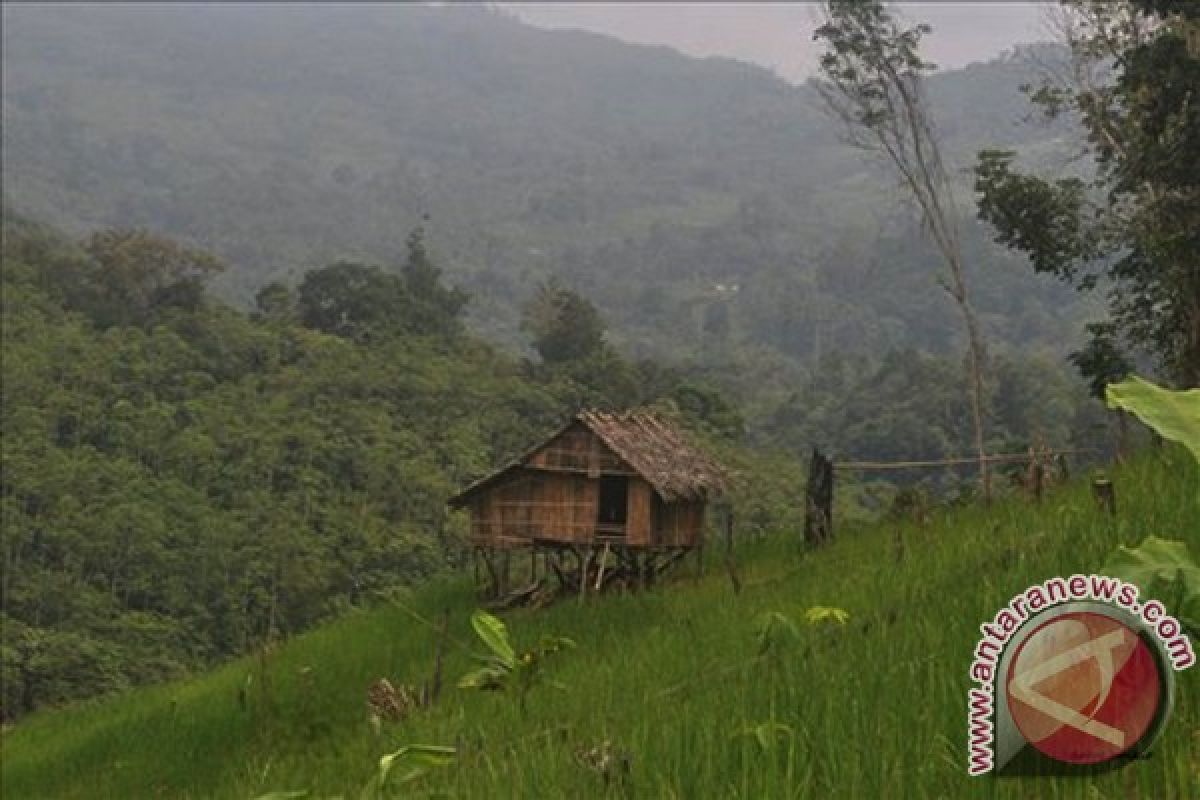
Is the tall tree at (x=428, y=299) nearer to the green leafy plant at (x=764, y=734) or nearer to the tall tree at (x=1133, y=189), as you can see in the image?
the tall tree at (x=1133, y=189)

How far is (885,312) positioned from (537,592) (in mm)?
118539

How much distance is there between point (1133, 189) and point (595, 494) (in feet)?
38.0

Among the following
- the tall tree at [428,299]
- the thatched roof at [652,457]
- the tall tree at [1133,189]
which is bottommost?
the thatched roof at [652,457]

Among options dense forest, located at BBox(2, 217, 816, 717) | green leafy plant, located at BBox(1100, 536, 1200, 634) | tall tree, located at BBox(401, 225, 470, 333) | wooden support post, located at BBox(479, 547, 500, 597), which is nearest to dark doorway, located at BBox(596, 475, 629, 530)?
wooden support post, located at BBox(479, 547, 500, 597)

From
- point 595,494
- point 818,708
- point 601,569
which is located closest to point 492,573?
point 595,494

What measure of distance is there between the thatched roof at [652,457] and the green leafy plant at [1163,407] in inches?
890

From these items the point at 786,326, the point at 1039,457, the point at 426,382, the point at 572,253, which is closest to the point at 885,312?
the point at 786,326

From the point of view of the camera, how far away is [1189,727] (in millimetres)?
1735

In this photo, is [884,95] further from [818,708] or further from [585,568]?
[818,708]

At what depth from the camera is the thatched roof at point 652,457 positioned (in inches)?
990

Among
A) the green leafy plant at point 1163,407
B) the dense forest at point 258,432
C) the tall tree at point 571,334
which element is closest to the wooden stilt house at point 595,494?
the dense forest at point 258,432

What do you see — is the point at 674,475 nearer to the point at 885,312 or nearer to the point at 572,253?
the point at 885,312

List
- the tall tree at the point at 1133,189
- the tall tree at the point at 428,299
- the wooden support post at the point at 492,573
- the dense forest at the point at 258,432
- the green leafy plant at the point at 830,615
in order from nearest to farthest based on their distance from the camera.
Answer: the green leafy plant at the point at 830,615
the tall tree at the point at 1133,189
the wooden support post at the point at 492,573
the dense forest at the point at 258,432
the tall tree at the point at 428,299

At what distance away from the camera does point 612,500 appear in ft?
87.4
